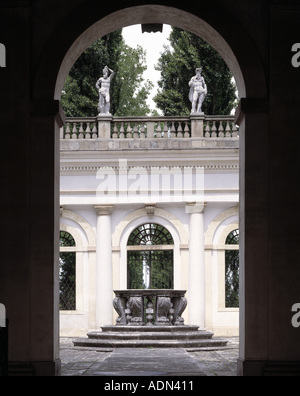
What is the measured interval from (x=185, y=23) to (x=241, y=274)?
3.56m

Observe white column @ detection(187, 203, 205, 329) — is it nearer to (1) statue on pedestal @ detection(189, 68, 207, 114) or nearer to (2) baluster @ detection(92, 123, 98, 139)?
(1) statue on pedestal @ detection(189, 68, 207, 114)

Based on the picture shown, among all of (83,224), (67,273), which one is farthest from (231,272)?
(67,273)

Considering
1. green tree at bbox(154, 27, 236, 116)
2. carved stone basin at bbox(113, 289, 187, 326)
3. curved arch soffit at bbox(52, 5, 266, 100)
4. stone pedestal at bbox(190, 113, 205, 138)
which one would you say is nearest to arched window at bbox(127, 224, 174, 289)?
stone pedestal at bbox(190, 113, 205, 138)

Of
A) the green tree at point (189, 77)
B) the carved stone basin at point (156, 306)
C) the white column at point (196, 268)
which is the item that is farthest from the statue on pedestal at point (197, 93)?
the carved stone basin at point (156, 306)

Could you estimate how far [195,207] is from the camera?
24.7 metres

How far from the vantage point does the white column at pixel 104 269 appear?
961 inches

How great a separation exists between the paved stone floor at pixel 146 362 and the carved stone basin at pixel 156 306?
221cm

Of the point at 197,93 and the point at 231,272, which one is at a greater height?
the point at 197,93

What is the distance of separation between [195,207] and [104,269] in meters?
3.44

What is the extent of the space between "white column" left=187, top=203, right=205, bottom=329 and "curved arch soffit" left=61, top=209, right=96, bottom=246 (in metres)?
3.13

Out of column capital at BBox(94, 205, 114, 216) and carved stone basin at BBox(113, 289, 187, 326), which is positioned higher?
column capital at BBox(94, 205, 114, 216)

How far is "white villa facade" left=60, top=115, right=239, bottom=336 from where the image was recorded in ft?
80.2

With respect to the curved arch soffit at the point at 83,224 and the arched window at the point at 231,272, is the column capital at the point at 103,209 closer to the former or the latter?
the curved arch soffit at the point at 83,224

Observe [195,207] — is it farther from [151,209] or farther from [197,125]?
[197,125]
